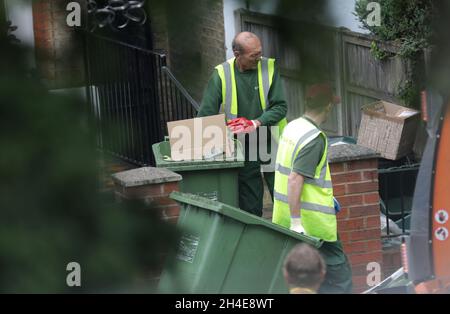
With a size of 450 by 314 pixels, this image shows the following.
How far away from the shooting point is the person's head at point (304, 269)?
4.21 m

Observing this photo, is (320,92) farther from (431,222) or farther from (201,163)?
(201,163)

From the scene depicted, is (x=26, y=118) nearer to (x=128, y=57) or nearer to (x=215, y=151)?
(x=128, y=57)

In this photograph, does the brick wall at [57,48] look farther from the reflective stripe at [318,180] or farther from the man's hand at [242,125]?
the man's hand at [242,125]

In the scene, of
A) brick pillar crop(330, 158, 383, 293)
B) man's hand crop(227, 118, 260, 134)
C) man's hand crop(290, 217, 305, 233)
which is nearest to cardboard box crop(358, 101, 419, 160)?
brick pillar crop(330, 158, 383, 293)

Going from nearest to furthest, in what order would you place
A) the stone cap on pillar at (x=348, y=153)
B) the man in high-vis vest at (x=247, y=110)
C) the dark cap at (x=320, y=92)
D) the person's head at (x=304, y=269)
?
the dark cap at (x=320, y=92) < the person's head at (x=304, y=269) < the man in high-vis vest at (x=247, y=110) < the stone cap on pillar at (x=348, y=153)

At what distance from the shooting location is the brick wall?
1812 mm

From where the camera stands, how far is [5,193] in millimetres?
1811

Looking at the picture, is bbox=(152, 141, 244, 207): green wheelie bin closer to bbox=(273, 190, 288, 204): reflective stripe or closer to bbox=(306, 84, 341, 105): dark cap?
bbox=(273, 190, 288, 204): reflective stripe

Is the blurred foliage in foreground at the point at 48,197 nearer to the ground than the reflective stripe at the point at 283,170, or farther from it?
farther from it

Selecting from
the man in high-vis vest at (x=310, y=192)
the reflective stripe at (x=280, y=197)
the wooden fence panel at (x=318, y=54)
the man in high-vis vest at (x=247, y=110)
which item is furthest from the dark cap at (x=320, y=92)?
the man in high-vis vest at (x=247, y=110)

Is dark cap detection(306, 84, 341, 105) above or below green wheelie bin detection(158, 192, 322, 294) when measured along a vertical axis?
above

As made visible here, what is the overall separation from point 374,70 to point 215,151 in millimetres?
3741

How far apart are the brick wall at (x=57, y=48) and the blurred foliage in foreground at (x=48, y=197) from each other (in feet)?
0.10

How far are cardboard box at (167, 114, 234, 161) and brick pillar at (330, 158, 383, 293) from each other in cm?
84
